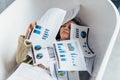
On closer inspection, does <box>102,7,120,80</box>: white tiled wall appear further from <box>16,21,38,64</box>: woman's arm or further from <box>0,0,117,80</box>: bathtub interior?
<box>16,21,38,64</box>: woman's arm

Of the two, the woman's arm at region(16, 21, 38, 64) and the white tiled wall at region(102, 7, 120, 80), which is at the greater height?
the woman's arm at region(16, 21, 38, 64)

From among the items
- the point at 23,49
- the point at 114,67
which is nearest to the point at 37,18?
the point at 23,49

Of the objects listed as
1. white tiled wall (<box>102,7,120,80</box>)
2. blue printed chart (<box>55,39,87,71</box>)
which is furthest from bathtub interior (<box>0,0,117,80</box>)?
white tiled wall (<box>102,7,120,80</box>)

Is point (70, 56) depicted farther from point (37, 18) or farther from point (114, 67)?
point (114, 67)

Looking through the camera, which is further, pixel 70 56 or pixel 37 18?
pixel 37 18

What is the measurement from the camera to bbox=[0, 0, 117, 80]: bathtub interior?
968 millimetres

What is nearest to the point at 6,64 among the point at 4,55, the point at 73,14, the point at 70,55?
the point at 4,55

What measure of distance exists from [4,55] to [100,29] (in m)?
0.46

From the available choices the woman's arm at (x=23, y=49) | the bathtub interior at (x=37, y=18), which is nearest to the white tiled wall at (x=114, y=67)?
the bathtub interior at (x=37, y=18)

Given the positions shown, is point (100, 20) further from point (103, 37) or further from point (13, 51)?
Answer: point (13, 51)

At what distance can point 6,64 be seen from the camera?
100 cm

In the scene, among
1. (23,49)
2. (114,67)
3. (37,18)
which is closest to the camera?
(23,49)

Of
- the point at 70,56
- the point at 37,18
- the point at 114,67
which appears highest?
the point at 37,18

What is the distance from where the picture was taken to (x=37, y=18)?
4.04 feet
